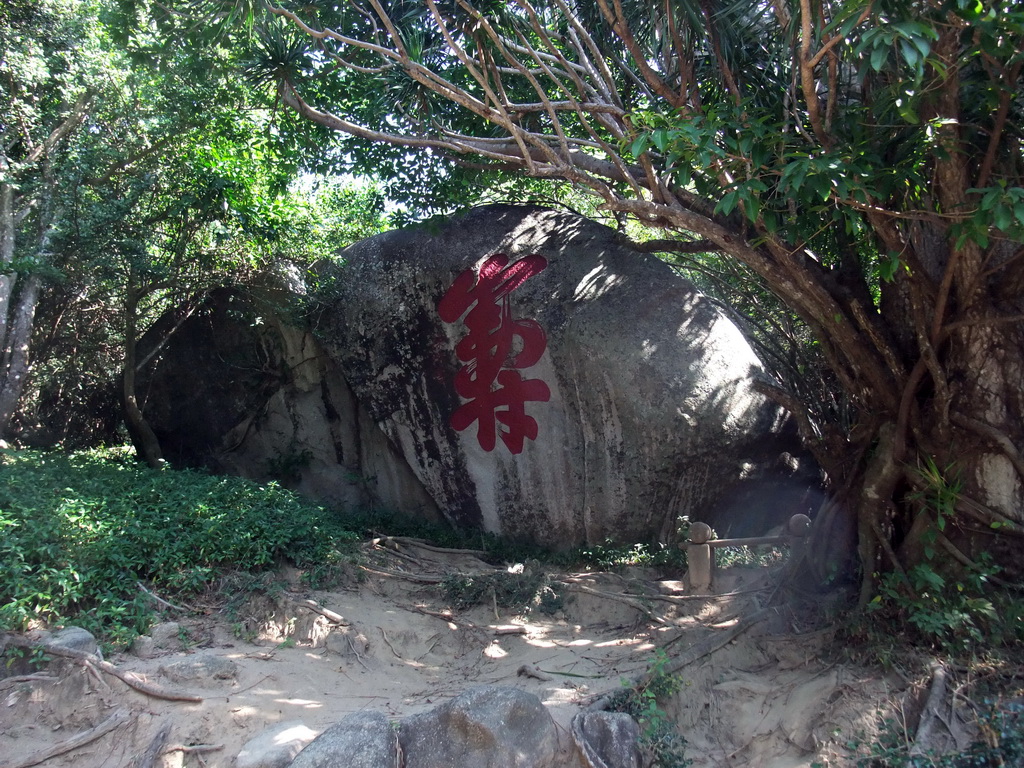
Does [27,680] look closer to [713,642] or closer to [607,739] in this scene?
[607,739]

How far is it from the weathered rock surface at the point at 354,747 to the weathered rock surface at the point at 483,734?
87mm

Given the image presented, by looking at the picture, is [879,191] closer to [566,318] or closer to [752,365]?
[752,365]

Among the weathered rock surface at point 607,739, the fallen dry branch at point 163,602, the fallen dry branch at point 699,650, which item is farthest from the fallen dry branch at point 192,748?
the fallen dry branch at point 699,650

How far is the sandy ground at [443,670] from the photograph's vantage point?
4.14 m

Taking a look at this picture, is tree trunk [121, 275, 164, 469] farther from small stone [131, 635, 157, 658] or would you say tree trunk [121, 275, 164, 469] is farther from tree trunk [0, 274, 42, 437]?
small stone [131, 635, 157, 658]

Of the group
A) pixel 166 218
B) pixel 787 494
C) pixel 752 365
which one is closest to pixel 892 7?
pixel 752 365

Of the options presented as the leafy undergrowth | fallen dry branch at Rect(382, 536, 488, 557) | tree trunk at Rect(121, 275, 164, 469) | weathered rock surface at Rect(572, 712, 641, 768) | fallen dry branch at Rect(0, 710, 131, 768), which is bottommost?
weathered rock surface at Rect(572, 712, 641, 768)

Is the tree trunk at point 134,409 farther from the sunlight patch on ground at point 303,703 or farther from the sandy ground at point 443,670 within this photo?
the sunlight patch on ground at point 303,703

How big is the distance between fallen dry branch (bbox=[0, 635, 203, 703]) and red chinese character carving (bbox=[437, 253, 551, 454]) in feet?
12.3

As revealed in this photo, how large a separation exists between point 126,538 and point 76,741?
1.60 m

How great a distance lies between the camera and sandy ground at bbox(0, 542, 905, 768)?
414 centimetres

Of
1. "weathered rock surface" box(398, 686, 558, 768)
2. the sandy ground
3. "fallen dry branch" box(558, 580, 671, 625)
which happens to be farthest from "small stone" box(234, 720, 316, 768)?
"fallen dry branch" box(558, 580, 671, 625)

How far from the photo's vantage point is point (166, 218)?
7605mm

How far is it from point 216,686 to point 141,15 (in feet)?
21.8
